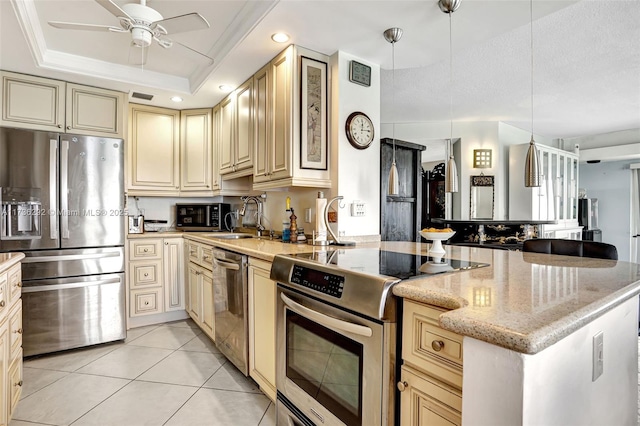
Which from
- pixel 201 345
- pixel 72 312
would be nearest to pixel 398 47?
pixel 201 345

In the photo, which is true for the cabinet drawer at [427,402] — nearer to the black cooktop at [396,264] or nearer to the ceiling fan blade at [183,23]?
the black cooktop at [396,264]

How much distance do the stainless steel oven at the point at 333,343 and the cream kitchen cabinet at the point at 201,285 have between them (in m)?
1.22

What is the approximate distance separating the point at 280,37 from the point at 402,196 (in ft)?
6.57

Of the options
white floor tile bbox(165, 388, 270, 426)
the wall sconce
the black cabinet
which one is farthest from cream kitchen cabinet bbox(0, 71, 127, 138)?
the wall sconce

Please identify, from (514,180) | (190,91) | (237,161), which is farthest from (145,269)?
(514,180)

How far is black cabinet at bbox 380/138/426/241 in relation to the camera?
3.38m

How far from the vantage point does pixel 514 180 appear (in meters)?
5.27

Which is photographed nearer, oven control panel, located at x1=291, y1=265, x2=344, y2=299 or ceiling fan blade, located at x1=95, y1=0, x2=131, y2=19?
oven control panel, located at x1=291, y1=265, x2=344, y2=299

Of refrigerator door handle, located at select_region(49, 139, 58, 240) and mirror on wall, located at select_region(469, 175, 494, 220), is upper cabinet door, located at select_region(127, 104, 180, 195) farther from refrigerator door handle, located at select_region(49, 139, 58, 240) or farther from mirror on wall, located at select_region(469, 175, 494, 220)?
mirror on wall, located at select_region(469, 175, 494, 220)

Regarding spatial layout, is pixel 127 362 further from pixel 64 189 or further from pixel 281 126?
pixel 281 126

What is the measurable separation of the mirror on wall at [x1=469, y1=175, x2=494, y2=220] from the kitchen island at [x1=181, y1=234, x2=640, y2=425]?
3.95m

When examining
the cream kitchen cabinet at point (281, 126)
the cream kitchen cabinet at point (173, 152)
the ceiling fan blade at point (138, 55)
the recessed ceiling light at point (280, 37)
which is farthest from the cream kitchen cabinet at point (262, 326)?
the cream kitchen cabinet at point (173, 152)

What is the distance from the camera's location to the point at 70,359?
8.80 feet

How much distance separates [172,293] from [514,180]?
16.5 feet
